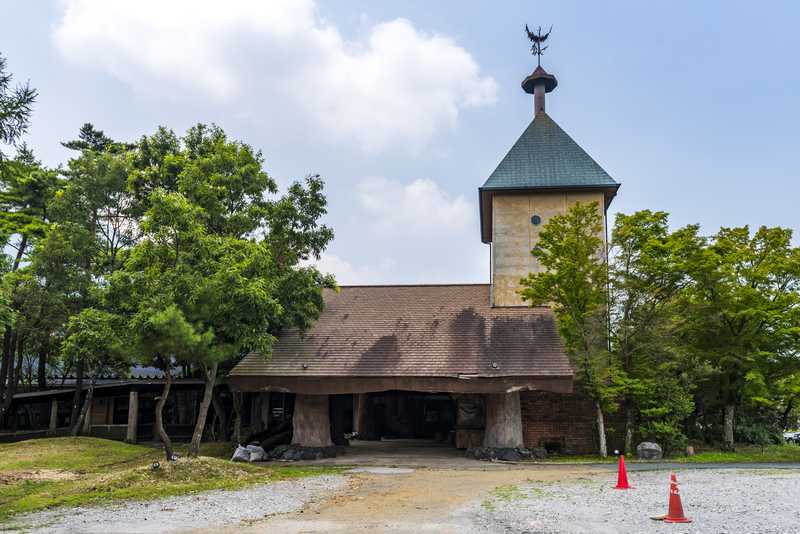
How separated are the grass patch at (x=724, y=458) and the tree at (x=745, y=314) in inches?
38.5

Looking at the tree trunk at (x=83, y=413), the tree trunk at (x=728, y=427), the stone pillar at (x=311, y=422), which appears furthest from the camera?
the tree trunk at (x=83, y=413)

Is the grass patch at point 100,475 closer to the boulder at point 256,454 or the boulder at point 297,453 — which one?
the boulder at point 256,454

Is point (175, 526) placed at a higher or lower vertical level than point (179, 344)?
lower

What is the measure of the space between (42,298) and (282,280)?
417 inches

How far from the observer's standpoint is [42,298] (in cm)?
2230

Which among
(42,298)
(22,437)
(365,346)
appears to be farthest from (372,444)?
(22,437)

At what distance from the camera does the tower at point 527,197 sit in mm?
24578

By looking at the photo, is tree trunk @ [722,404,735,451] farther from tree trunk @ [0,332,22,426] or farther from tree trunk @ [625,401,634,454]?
tree trunk @ [0,332,22,426]

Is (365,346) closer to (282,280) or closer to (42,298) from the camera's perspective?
(282,280)

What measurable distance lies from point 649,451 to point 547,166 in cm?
1242

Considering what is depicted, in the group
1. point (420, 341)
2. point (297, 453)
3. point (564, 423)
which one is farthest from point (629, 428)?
point (297, 453)

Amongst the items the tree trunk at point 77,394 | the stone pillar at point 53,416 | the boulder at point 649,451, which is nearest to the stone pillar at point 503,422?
the boulder at point 649,451

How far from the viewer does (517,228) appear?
82.1 ft

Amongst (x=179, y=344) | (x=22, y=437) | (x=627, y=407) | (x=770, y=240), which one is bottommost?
(x=22, y=437)
